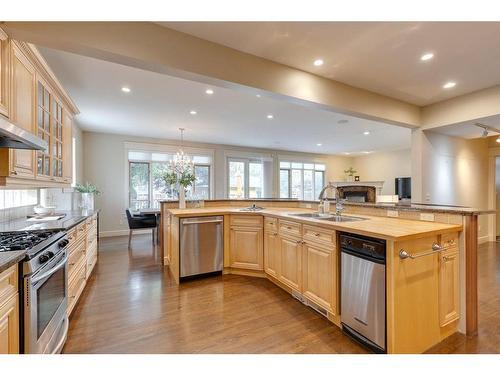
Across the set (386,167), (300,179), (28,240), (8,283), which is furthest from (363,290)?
(386,167)

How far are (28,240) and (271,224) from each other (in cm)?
229

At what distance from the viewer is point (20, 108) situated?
6.21ft

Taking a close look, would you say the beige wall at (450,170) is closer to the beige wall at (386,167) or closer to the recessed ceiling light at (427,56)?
the recessed ceiling light at (427,56)

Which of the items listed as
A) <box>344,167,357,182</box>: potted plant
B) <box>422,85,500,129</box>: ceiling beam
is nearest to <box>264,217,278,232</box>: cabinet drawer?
<box>422,85,500,129</box>: ceiling beam

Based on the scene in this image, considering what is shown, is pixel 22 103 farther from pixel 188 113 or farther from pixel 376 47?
pixel 376 47

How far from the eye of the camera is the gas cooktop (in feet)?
4.56

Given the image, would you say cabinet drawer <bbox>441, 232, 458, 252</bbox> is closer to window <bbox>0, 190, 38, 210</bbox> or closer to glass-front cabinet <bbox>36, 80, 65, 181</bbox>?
glass-front cabinet <bbox>36, 80, 65, 181</bbox>

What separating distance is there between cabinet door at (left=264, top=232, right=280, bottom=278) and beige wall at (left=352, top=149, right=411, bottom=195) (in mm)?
7477

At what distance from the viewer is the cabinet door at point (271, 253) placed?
2893 mm

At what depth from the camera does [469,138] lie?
5031mm

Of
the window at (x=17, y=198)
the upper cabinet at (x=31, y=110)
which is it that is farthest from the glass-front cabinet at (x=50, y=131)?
the window at (x=17, y=198)
